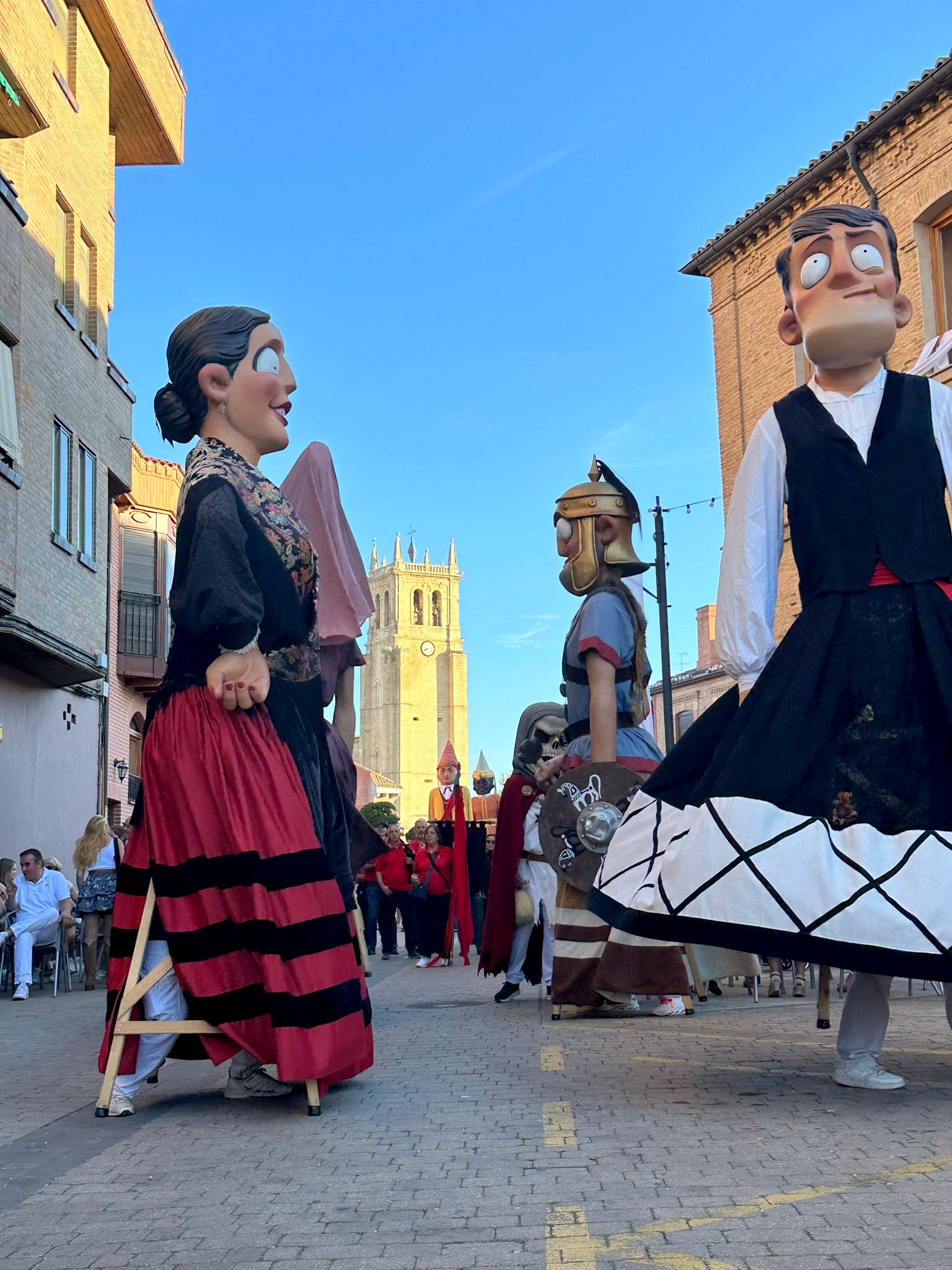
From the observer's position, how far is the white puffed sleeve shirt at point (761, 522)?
15.9 feet

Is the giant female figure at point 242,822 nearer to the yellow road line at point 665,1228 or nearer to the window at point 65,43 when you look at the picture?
the yellow road line at point 665,1228

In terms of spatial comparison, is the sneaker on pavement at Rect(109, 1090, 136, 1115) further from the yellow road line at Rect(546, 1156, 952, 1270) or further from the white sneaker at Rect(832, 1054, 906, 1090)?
the white sneaker at Rect(832, 1054, 906, 1090)

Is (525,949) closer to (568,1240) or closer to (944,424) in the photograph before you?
(944,424)

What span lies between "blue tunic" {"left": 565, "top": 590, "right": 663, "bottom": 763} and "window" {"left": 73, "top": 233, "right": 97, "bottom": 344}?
14.0 metres

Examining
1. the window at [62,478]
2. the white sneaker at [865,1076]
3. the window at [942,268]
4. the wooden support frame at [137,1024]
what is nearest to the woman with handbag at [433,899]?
the window at [62,478]

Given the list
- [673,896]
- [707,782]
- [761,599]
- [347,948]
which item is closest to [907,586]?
[761,599]

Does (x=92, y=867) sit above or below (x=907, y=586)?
below

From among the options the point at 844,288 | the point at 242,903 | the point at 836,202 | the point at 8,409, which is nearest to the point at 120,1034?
the point at 242,903

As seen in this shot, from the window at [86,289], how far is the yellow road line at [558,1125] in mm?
16961

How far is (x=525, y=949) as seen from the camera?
9492mm

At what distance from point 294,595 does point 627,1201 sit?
103 inches

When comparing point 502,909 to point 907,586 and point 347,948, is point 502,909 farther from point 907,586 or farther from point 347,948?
point 907,586

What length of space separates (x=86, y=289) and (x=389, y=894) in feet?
31.6

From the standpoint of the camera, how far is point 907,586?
4.60 metres
